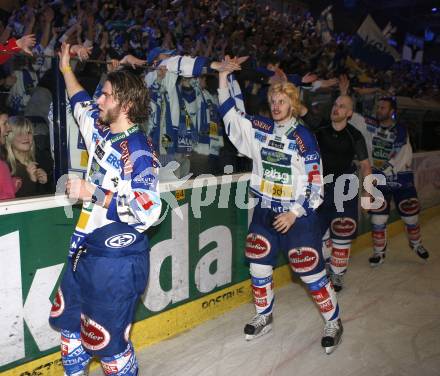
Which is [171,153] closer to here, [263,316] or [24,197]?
[24,197]

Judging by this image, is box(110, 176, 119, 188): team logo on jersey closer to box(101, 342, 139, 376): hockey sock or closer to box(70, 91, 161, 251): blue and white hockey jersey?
box(70, 91, 161, 251): blue and white hockey jersey

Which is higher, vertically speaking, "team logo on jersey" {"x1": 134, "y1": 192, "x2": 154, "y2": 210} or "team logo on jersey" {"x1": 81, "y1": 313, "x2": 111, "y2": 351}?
"team logo on jersey" {"x1": 134, "y1": 192, "x2": 154, "y2": 210}

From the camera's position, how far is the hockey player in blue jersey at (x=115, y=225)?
7.16ft

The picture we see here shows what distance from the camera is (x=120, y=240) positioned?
7.45 feet

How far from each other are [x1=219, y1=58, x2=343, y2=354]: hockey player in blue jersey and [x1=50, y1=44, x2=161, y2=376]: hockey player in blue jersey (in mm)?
1226

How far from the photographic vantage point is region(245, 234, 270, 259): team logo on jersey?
11.4 ft

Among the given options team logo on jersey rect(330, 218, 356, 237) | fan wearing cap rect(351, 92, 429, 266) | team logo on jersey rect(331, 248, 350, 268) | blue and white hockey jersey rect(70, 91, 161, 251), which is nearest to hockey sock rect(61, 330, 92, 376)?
blue and white hockey jersey rect(70, 91, 161, 251)

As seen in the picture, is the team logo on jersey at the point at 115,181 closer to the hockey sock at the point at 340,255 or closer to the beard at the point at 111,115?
the beard at the point at 111,115

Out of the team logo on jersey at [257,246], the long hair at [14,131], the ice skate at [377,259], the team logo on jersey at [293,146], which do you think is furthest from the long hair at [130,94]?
the ice skate at [377,259]

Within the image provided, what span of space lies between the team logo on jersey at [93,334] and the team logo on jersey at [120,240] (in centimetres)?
39

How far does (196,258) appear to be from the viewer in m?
3.92

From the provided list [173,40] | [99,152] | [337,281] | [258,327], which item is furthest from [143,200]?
[173,40]

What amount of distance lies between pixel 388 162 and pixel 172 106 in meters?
3.00

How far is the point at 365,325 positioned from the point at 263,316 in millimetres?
891
